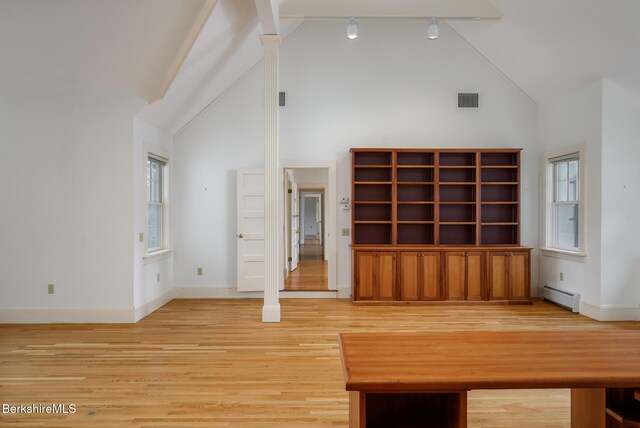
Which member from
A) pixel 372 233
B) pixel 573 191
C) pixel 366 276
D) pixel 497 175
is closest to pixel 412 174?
pixel 372 233

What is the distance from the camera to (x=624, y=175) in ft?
16.0

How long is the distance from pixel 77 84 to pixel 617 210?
688 centimetres

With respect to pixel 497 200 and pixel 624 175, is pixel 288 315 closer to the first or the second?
pixel 497 200

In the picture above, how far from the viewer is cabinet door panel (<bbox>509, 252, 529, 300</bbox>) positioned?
571 cm

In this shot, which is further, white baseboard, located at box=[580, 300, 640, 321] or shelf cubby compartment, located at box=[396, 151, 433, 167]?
shelf cubby compartment, located at box=[396, 151, 433, 167]

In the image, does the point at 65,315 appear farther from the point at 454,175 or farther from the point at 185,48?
the point at 454,175

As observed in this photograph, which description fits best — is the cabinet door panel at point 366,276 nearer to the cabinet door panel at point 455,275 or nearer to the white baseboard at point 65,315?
the cabinet door panel at point 455,275

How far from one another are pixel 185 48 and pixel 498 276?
5207mm

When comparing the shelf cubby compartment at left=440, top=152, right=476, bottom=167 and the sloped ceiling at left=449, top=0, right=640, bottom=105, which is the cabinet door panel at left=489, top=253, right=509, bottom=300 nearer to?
the shelf cubby compartment at left=440, top=152, right=476, bottom=167

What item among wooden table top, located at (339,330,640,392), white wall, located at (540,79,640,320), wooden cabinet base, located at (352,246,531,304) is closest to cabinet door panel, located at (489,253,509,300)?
wooden cabinet base, located at (352,246,531,304)

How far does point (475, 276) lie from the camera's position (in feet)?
18.7

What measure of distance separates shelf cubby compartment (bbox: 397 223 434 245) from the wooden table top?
4112 mm

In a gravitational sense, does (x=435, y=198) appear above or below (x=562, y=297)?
above

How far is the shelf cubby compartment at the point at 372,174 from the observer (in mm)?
6129
